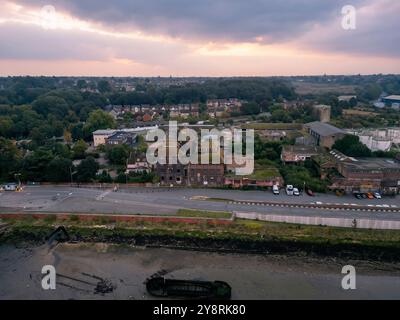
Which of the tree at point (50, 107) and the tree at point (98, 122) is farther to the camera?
the tree at point (50, 107)

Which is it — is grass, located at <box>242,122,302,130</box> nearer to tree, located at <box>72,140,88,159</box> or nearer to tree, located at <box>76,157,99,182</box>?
tree, located at <box>72,140,88,159</box>

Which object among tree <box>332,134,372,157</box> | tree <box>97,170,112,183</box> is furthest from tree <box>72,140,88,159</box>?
tree <box>332,134,372,157</box>

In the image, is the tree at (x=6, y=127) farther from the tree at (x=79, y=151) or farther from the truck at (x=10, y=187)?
the truck at (x=10, y=187)

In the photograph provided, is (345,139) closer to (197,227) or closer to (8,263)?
(197,227)

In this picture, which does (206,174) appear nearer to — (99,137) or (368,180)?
(368,180)

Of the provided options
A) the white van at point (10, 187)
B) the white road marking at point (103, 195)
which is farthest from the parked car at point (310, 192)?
the white van at point (10, 187)

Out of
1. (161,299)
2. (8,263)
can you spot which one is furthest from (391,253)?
(8,263)

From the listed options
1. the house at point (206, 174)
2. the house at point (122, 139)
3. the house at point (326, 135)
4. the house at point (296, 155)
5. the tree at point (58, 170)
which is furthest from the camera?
the house at point (122, 139)

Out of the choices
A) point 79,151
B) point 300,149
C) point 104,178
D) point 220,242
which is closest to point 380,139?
point 300,149
